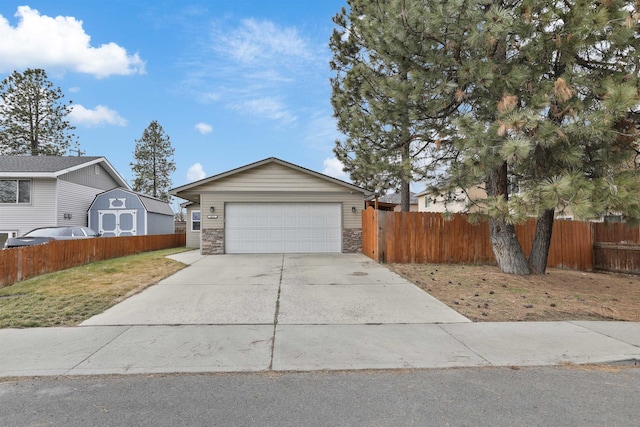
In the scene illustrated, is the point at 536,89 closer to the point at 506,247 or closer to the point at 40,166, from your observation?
the point at 506,247

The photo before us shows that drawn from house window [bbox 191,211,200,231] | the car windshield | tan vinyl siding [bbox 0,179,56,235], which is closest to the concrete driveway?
the car windshield

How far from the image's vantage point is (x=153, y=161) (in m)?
40.8

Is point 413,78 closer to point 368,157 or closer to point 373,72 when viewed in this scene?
point 373,72

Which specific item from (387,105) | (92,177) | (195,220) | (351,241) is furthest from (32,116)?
(387,105)

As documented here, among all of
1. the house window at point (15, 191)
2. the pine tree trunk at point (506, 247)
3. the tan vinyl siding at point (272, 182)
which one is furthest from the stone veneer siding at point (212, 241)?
the house window at point (15, 191)

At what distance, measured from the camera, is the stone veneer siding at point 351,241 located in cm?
1416

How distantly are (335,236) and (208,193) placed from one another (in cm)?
530

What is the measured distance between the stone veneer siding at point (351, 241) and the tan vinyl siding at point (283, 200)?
0.22 m

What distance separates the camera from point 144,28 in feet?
39.1

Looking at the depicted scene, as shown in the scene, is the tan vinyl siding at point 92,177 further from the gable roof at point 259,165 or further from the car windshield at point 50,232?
the gable roof at point 259,165

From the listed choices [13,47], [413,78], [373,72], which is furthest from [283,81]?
[13,47]

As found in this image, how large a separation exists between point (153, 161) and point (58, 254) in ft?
110

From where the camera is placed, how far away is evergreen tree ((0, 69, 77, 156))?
92.3ft

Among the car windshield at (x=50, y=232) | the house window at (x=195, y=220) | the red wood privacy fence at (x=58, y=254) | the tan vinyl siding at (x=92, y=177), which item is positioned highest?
the tan vinyl siding at (x=92, y=177)
